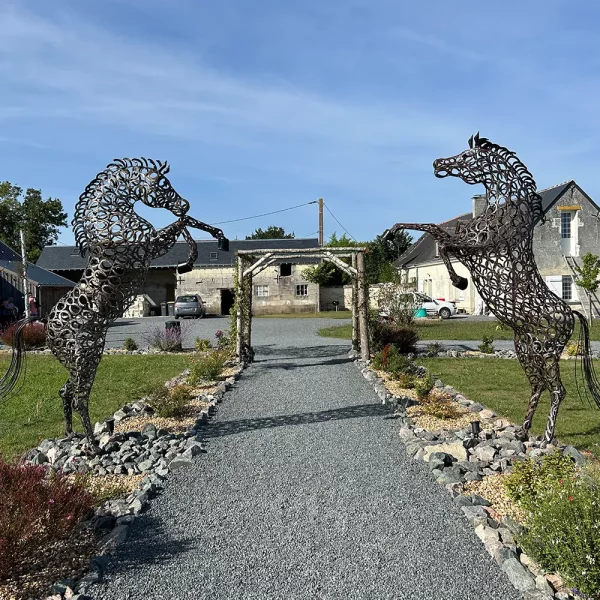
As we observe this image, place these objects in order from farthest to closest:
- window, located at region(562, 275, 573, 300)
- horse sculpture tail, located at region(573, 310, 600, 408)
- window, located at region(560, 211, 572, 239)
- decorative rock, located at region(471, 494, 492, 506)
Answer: window, located at region(560, 211, 572, 239)
window, located at region(562, 275, 573, 300)
horse sculpture tail, located at region(573, 310, 600, 408)
decorative rock, located at region(471, 494, 492, 506)

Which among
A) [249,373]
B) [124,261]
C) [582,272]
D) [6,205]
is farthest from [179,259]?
[124,261]

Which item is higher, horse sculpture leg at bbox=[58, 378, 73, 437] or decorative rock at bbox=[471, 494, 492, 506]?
horse sculpture leg at bbox=[58, 378, 73, 437]

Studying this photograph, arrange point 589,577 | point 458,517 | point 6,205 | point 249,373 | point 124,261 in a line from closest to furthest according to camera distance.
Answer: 1. point 589,577
2. point 458,517
3. point 124,261
4. point 249,373
5. point 6,205

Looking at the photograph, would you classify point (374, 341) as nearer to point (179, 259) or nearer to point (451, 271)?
point (451, 271)

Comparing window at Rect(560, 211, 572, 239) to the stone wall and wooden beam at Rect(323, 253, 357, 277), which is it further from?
wooden beam at Rect(323, 253, 357, 277)

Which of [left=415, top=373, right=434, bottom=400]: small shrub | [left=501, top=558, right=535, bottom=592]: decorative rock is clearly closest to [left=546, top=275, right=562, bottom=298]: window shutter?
[left=415, top=373, right=434, bottom=400]: small shrub

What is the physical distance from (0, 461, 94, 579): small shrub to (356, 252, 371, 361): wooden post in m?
10.2

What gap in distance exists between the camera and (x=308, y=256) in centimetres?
1520

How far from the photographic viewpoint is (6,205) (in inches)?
1914

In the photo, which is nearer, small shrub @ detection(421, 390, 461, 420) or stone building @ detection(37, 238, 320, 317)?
small shrub @ detection(421, 390, 461, 420)

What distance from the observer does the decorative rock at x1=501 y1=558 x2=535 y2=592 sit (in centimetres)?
368

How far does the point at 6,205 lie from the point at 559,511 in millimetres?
52258

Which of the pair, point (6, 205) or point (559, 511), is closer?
point (559, 511)

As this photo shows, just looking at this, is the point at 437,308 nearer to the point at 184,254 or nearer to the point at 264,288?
the point at 264,288
